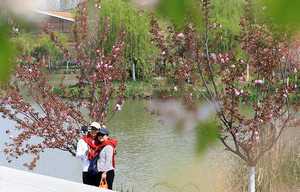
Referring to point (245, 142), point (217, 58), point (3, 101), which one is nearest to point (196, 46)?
point (217, 58)

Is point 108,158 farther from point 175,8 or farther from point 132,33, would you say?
point 132,33

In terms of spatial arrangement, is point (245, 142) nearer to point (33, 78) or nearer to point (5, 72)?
point (33, 78)

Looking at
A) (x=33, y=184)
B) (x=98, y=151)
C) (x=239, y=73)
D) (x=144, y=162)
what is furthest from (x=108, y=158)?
(x=144, y=162)

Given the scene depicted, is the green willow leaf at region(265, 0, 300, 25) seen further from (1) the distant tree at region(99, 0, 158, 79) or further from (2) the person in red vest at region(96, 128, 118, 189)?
(1) the distant tree at region(99, 0, 158, 79)

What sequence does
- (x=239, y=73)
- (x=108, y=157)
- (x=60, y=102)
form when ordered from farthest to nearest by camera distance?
(x=60, y=102) → (x=239, y=73) → (x=108, y=157)

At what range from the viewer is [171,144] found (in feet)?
58.6

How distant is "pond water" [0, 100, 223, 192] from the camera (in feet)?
41.2

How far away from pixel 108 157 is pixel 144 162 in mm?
8855

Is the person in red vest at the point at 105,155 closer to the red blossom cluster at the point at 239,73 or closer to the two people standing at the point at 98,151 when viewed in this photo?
the two people standing at the point at 98,151

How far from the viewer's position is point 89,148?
6.56 metres

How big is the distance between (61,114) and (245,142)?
3515 mm

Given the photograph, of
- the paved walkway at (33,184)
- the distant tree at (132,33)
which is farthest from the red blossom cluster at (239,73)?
the distant tree at (132,33)

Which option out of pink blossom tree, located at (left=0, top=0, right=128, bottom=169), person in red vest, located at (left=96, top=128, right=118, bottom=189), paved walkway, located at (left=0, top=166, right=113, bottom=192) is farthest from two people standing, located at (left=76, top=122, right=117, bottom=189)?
pink blossom tree, located at (left=0, top=0, right=128, bottom=169)

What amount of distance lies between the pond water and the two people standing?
351 cm
